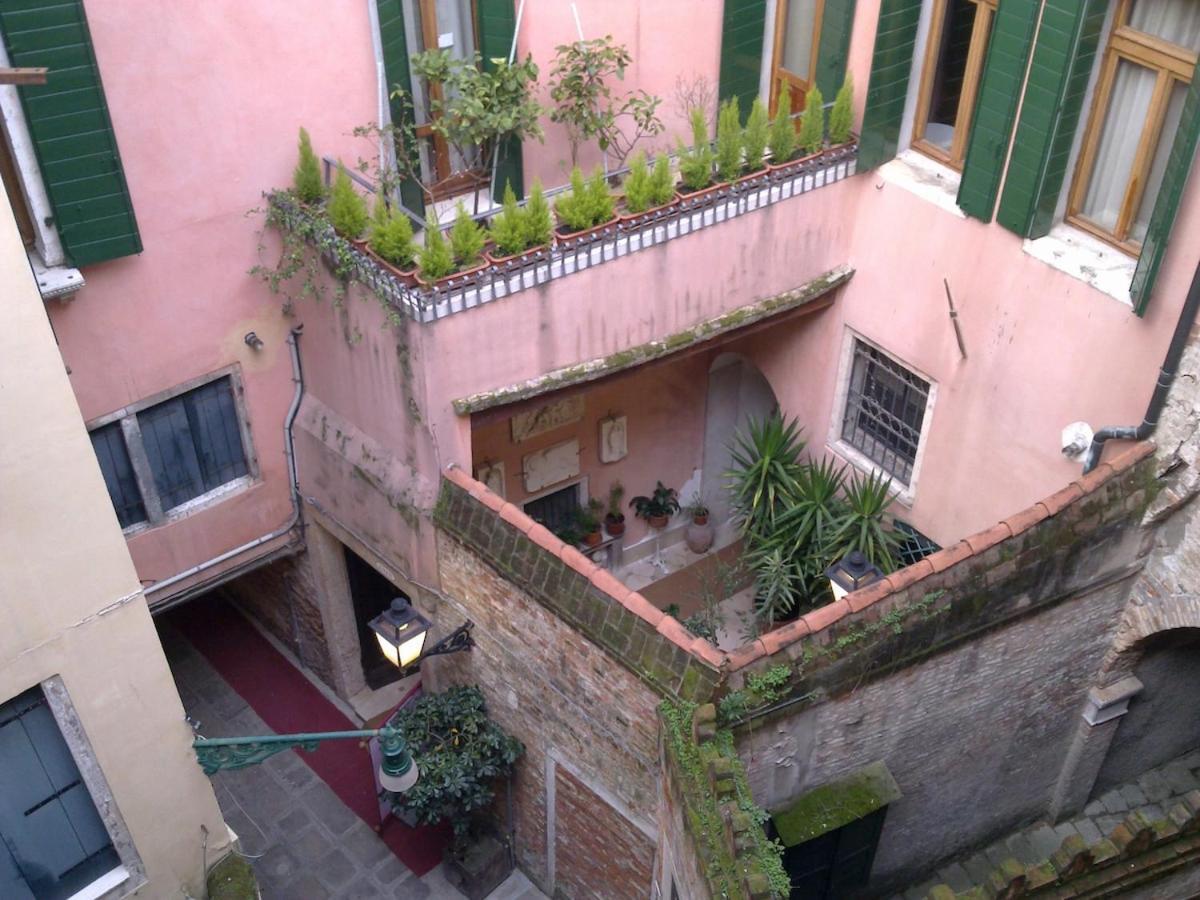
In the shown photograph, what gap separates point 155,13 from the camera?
845cm

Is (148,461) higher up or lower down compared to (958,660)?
higher up

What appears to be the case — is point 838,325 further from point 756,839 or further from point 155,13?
point 155,13

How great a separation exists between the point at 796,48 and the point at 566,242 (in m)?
3.04

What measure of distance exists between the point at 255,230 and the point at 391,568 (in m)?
2.99

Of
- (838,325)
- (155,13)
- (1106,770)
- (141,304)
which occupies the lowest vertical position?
(1106,770)

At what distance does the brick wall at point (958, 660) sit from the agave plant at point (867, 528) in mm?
1526

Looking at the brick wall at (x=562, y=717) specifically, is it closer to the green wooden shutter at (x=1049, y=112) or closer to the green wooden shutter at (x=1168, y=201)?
the green wooden shutter at (x=1168, y=201)

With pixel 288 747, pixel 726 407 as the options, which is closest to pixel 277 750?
pixel 288 747

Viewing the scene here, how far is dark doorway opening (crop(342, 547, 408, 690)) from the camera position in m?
12.2

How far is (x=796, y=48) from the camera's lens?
10.7 metres

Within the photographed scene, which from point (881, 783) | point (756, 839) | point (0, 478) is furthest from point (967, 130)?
point (0, 478)

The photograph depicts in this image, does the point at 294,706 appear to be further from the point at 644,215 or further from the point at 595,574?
the point at 644,215

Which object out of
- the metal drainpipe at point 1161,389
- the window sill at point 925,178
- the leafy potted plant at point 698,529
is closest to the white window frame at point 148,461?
the leafy potted plant at point 698,529

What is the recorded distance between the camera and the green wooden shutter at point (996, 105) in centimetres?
877
